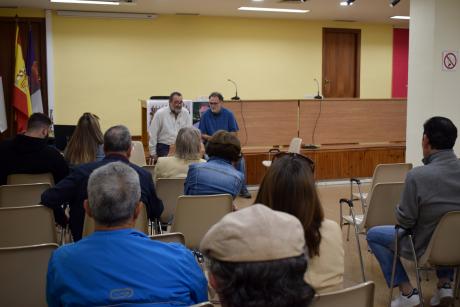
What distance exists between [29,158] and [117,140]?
1391 mm

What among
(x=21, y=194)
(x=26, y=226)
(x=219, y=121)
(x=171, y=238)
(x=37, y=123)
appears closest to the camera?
(x=171, y=238)

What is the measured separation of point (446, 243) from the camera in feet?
11.4

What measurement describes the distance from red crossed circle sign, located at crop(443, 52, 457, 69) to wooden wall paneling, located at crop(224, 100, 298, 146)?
9.31ft

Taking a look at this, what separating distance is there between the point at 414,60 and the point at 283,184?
545 centimetres

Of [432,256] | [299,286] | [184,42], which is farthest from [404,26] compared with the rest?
[299,286]

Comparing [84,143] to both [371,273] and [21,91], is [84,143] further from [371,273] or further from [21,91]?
[21,91]

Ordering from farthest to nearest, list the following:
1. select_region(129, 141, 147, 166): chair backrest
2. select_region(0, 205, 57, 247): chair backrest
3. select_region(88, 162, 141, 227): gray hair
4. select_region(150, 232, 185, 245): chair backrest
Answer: select_region(129, 141, 147, 166): chair backrest < select_region(0, 205, 57, 247): chair backrest < select_region(150, 232, 185, 245): chair backrest < select_region(88, 162, 141, 227): gray hair

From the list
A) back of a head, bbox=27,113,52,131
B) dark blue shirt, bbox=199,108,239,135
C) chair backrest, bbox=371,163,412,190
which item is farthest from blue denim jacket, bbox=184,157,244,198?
dark blue shirt, bbox=199,108,239,135

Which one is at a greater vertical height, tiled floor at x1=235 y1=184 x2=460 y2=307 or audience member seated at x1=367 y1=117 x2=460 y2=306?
audience member seated at x1=367 y1=117 x2=460 y2=306

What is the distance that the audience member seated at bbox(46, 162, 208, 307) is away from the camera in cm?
189

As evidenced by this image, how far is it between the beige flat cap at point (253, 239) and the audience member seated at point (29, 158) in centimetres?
358

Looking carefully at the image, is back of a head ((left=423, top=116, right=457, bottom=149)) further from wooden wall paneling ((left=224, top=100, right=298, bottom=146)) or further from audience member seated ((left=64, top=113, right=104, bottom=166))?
wooden wall paneling ((left=224, top=100, right=298, bottom=146))

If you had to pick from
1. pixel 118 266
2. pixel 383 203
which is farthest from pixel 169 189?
pixel 118 266

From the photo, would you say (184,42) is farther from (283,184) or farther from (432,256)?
(283,184)
